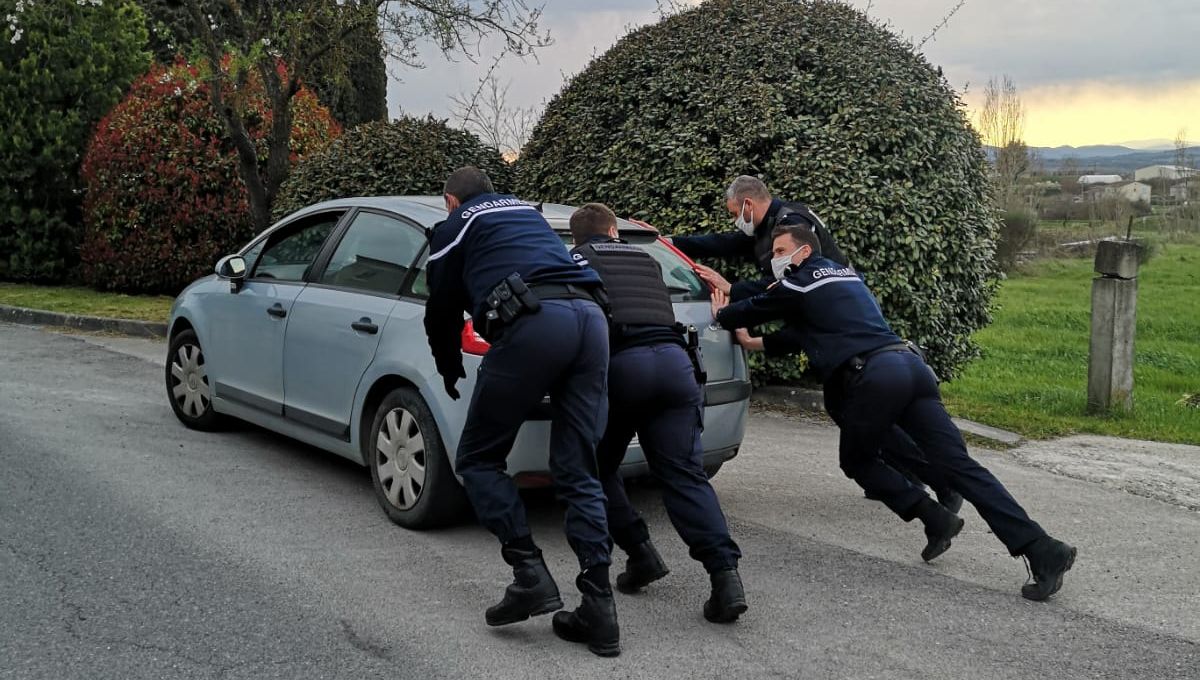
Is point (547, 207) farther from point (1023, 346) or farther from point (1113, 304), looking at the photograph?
point (1023, 346)

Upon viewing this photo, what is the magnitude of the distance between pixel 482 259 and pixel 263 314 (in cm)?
260

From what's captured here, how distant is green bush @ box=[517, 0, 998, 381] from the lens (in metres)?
8.77

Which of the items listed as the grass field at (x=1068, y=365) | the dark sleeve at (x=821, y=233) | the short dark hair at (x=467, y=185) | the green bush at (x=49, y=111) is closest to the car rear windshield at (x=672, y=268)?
the dark sleeve at (x=821, y=233)

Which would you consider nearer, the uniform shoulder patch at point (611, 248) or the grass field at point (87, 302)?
the uniform shoulder patch at point (611, 248)

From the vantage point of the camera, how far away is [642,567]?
4891 mm

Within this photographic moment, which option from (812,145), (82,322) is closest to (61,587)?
(812,145)

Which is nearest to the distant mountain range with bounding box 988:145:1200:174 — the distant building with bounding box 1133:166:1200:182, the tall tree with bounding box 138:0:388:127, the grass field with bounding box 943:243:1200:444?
the distant building with bounding box 1133:166:1200:182

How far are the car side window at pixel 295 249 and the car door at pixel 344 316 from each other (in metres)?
0.22

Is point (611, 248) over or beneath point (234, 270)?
over

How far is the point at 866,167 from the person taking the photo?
346 inches

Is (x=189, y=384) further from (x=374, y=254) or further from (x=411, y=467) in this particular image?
(x=411, y=467)

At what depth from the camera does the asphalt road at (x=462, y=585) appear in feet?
13.6

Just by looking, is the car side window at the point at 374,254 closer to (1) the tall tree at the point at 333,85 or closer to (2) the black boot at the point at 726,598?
(2) the black boot at the point at 726,598

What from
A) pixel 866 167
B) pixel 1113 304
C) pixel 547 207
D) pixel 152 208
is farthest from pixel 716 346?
pixel 152 208
